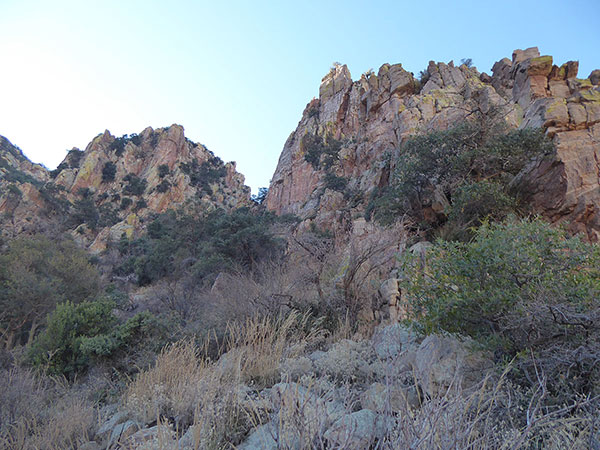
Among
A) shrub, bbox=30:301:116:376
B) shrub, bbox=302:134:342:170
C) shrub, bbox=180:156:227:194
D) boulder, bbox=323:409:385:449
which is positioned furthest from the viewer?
shrub, bbox=180:156:227:194

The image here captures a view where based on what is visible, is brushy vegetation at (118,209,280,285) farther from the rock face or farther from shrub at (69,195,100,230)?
shrub at (69,195,100,230)

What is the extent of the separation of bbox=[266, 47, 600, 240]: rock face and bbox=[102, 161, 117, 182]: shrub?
21679 millimetres

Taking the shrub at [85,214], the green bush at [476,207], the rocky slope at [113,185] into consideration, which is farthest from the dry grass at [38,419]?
the shrub at [85,214]

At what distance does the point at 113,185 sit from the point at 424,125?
39015 mm

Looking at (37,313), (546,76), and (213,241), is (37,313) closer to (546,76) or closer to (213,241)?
(213,241)

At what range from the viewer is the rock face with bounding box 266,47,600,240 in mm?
8227

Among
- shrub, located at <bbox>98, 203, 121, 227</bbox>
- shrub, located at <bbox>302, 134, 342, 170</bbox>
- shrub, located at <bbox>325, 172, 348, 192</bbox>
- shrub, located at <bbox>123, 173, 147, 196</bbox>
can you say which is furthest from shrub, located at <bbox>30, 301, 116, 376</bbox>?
shrub, located at <bbox>123, 173, 147, 196</bbox>

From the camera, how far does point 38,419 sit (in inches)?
134

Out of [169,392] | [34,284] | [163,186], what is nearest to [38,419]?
[169,392]

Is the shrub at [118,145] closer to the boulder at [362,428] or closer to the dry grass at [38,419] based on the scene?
the dry grass at [38,419]

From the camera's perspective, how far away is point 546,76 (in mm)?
15141

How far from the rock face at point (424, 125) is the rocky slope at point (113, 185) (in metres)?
10.9

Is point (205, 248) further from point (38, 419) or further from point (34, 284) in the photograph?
point (38, 419)

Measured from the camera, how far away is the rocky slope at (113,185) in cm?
3161
